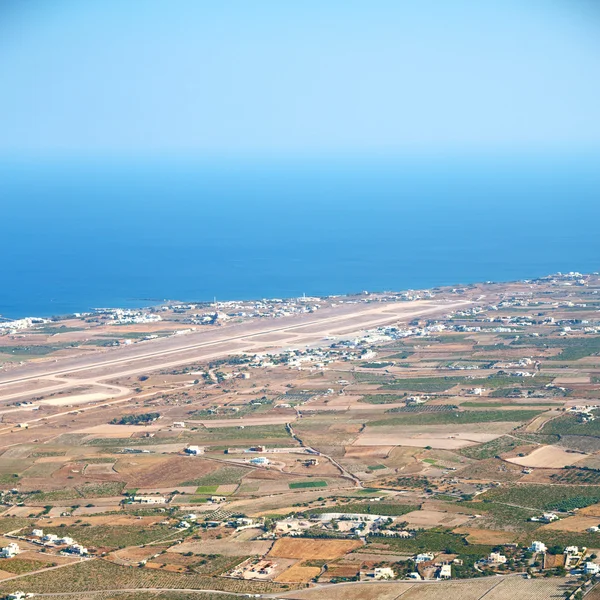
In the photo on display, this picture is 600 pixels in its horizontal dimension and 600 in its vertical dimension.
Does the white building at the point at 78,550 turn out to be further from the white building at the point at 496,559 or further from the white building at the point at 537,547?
the white building at the point at 537,547

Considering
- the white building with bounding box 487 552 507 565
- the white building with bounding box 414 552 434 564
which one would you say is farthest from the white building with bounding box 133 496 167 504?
the white building with bounding box 487 552 507 565

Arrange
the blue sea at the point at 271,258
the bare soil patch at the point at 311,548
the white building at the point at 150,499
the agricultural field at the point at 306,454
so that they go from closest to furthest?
1. the agricultural field at the point at 306,454
2. the bare soil patch at the point at 311,548
3. the white building at the point at 150,499
4. the blue sea at the point at 271,258

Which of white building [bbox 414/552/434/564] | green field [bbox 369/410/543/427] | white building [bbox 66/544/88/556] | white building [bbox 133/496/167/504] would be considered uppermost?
green field [bbox 369/410/543/427]

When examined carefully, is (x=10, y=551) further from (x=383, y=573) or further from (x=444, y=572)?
(x=444, y=572)

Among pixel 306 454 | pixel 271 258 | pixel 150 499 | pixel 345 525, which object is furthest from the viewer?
pixel 271 258

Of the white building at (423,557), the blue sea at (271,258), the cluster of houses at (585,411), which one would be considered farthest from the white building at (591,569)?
the blue sea at (271,258)

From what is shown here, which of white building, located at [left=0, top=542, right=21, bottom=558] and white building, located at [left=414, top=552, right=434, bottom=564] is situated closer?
white building, located at [left=414, top=552, right=434, bottom=564]

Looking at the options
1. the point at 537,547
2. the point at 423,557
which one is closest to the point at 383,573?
the point at 423,557

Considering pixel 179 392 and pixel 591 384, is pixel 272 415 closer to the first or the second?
pixel 179 392

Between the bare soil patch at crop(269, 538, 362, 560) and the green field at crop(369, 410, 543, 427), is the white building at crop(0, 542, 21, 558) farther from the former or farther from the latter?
the green field at crop(369, 410, 543, 427)

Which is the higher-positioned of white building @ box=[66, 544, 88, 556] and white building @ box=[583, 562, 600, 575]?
white building @ box=[66, 544, 88, 556]

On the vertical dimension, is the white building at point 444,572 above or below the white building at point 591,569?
above
